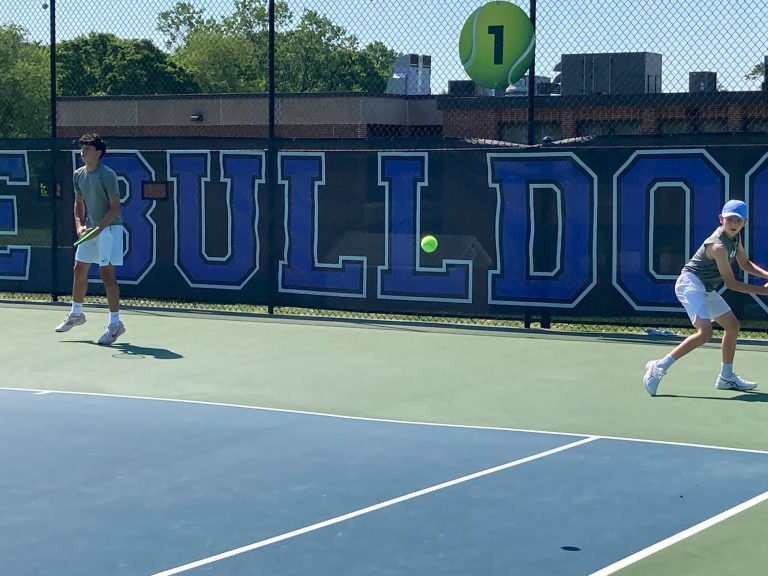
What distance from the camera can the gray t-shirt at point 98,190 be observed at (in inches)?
498

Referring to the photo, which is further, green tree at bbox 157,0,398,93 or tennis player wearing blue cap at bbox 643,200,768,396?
green tree at bbox 157,0,398,93

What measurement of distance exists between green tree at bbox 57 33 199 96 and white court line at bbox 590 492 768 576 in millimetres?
63830

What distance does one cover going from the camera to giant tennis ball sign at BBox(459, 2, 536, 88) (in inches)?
535

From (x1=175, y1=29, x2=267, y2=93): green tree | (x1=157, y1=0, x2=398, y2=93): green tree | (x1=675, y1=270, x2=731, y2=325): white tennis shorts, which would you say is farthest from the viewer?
(x1=175, y1=29, x2=267, y2=93): green tree

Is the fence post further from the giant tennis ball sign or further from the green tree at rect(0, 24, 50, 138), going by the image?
the green tree at rect(0, 24, 50, 138)

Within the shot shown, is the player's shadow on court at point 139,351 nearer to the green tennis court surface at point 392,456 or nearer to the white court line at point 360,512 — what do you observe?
the green tennis court surface at point 392,456

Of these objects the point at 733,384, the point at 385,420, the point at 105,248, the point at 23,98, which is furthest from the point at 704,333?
the point at 23,98

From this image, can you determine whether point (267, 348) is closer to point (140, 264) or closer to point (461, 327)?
point (461, 327)

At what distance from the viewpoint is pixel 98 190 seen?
12680mm

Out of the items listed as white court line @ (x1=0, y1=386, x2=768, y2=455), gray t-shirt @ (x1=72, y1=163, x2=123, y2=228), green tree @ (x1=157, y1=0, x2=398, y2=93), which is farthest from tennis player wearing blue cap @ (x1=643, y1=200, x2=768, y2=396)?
green tree @ (x1=157, y1=0, x2=398, y2=93)

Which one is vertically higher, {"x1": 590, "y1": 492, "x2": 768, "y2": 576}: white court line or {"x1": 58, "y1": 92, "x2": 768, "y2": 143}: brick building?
{"x1": 58, "y1": 92, "x2": 768, "y2": 143}: brick building

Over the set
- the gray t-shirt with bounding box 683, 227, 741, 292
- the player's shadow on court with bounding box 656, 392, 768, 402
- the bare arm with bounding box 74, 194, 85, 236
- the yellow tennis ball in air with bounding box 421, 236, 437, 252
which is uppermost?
the bare arm with bounding box 74, 194, 85, 236

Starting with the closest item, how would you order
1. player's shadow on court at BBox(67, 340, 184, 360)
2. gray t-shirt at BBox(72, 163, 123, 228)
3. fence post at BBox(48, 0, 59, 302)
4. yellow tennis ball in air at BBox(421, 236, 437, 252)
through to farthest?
player's shadow on court at BBox(67, 340, 184, 360) < gray t-shirt at BBox(72, 163, 123, 228) < yellow tennis ball in air at BBox(421, 236, 437, 252) < fence post at BBox(48, 0, 59, 302)

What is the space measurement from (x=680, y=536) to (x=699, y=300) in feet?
13.6
